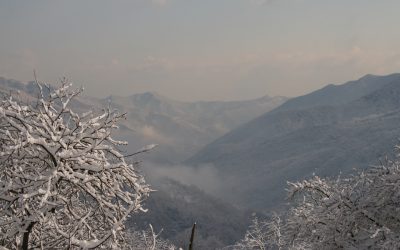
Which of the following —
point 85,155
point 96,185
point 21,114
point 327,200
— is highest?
point 21,114

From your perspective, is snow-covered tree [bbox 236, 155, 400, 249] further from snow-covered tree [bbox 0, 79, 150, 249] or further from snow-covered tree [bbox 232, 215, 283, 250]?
snow-covered tree [bbox 232, 215, 283, 250]

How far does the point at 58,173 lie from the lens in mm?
6773

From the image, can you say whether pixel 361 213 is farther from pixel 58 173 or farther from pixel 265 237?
pixel 265 237

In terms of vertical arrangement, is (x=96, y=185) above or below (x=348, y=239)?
above

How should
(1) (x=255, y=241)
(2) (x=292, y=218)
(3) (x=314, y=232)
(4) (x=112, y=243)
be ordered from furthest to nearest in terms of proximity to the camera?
1. (1) (x=255, y=241)
2. (2) (x=292, y=218)
3. (3) (x=314, y=232)
4. (4) (x=112, y=243)

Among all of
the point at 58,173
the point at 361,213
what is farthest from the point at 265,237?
the point at 58,173

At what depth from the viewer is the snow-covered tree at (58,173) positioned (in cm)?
664

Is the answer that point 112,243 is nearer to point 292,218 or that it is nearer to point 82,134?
point 82,134

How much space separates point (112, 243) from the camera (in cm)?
736

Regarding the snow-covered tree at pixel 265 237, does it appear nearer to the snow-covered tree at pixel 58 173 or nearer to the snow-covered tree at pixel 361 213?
the snow-covered tree at pixel 361 213

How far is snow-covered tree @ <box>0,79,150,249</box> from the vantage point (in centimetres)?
664

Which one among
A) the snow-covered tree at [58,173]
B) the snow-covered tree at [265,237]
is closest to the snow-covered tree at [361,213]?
the snow-covered tree at [58,173]

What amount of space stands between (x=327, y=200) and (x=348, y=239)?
1.32m

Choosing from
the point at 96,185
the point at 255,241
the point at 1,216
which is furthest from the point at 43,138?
the point at 255,241
